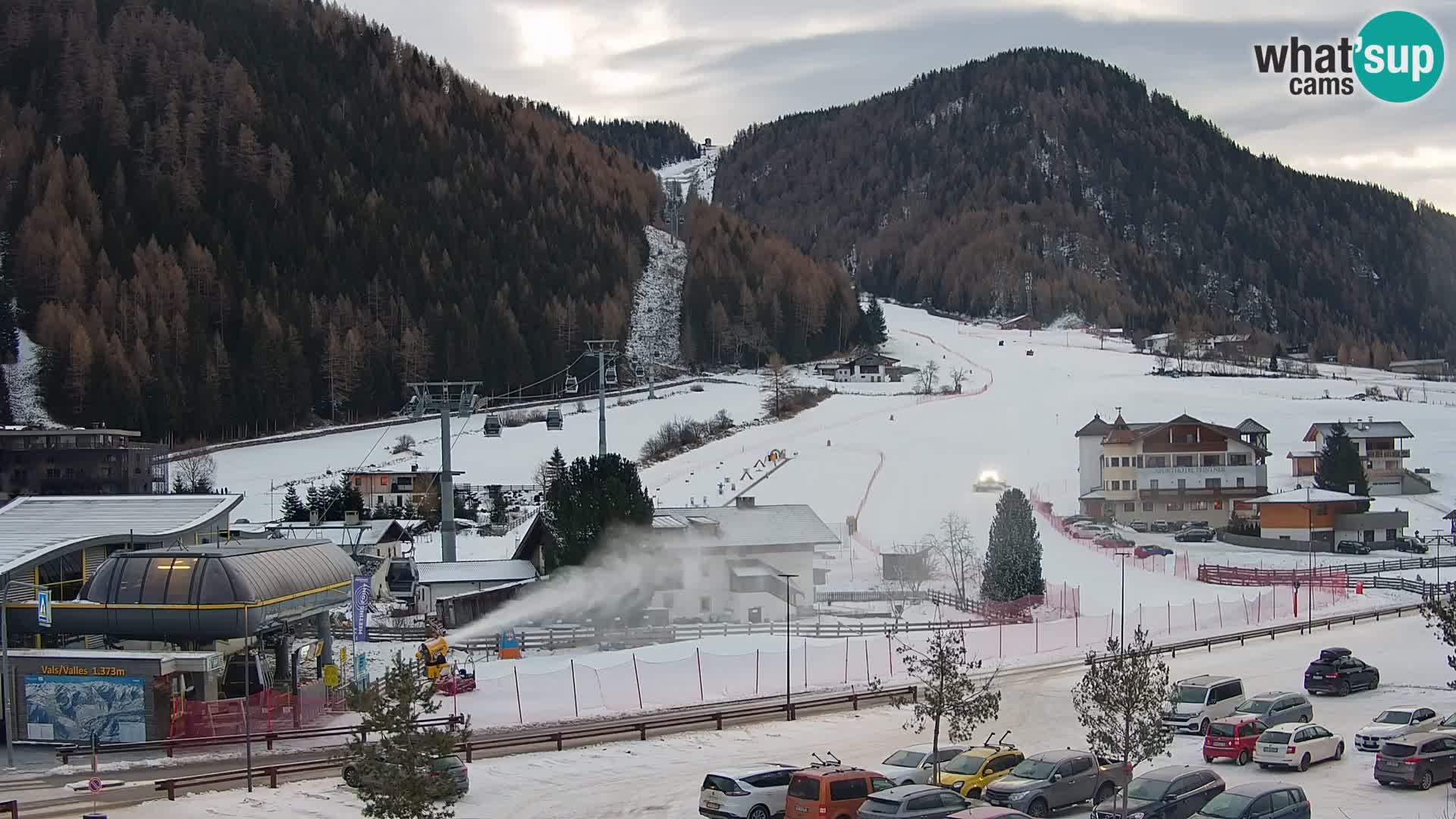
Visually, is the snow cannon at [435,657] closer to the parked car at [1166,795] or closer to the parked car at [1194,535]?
the parked car at [1166,795]

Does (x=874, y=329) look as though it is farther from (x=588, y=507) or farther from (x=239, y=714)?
(x=239, y=714)

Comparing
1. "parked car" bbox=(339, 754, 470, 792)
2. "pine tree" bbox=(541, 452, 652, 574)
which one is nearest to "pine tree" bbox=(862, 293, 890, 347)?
"pine tree" bbox=(541, 452, 652, 574)

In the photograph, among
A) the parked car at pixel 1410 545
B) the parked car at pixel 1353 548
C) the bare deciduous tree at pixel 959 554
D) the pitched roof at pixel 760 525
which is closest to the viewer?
→ the pitched roof at pixel 760 525

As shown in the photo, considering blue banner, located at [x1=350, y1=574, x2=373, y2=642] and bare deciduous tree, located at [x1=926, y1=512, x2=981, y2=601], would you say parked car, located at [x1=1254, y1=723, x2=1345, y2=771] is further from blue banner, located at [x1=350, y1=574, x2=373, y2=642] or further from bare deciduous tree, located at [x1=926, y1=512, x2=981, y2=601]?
bare deciduous tree, located at [x1=926, y1=512, x2=981, y2=601]

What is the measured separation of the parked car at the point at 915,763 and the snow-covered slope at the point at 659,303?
421 ft

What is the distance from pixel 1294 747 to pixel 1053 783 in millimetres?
5668

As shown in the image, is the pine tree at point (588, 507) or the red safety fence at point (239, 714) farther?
the pine tree at point (588, 507)

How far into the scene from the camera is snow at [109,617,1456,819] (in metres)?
26.1

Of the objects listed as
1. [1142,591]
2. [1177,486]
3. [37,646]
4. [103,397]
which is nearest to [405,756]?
[37,646]

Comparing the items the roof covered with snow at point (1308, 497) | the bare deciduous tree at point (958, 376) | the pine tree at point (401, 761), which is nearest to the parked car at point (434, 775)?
the pine tree at point (401, 761)

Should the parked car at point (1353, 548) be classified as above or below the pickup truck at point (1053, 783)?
below

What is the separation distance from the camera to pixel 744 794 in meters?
25.2

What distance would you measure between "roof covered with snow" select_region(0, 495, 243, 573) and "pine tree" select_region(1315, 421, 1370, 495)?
5745cm

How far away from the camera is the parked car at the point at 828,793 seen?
24.4 m
